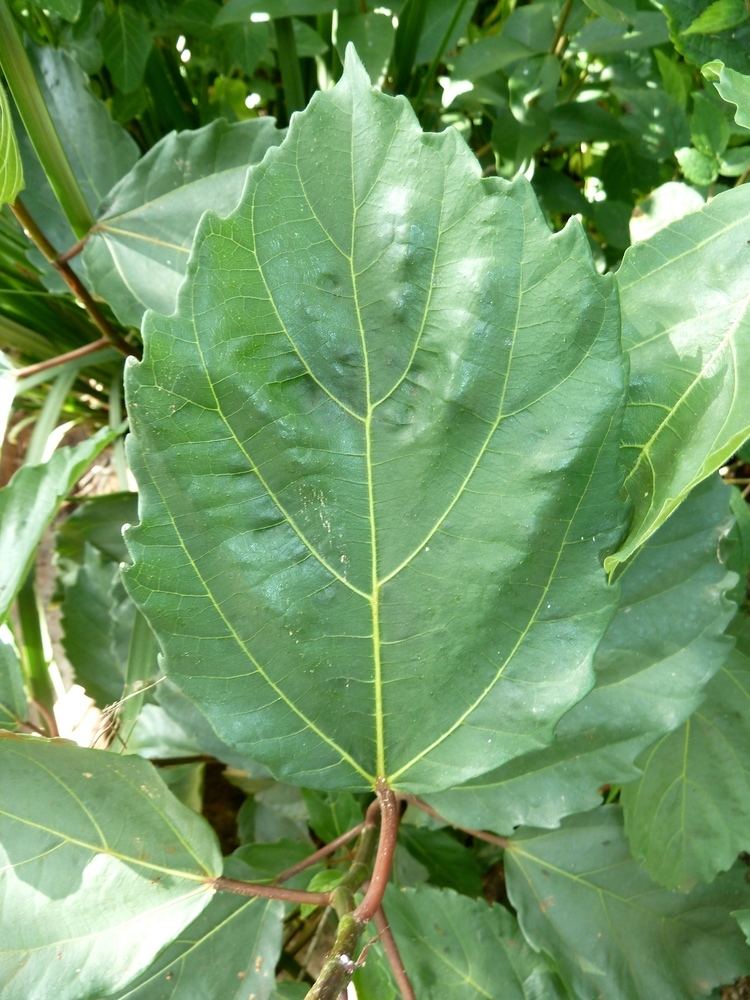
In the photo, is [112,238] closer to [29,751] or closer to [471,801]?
[29,751]

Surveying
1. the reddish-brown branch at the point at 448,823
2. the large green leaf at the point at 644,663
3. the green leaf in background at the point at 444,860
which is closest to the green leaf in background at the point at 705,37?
the large green leaf at the point at 644,663

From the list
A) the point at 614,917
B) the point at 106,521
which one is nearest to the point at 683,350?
the point at 614,917

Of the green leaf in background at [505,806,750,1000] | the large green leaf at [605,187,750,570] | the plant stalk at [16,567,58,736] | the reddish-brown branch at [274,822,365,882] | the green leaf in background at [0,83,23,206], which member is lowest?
the green leaf in background at [505,806,750,1000]

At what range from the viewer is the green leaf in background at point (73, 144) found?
810mm

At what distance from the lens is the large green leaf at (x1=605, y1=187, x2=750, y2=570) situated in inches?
15.9

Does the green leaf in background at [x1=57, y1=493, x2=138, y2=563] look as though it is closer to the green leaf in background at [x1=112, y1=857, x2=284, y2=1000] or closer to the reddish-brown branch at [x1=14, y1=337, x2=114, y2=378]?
the reddish-brown branch at [x1=14, y1=337, x2=114, y2=378]

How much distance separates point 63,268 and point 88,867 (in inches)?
19.4

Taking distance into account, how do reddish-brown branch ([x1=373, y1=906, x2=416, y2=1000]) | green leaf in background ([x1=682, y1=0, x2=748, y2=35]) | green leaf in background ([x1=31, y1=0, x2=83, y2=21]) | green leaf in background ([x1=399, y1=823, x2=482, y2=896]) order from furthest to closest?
1. green leaf in background ([x1=399, y1=823, x2=482, y2=896])
2. green leaf in background ([x1=31, y1=0, x2=83, y2=21])
3. green leaf in background ([x1=682, y1=0, x2=748, y2=35])
4. reddish-brown branch ([x1=373, y1=906, x2=416, y2=1000])

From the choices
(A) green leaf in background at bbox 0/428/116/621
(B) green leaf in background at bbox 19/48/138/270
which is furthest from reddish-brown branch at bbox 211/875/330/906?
(B) green leaf in background at bbox 19/48/138/270

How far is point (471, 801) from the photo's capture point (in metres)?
0.64

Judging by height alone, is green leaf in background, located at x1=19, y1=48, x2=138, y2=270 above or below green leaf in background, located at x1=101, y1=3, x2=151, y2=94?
below

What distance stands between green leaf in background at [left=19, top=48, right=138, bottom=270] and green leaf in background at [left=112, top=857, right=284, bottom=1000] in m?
0.63

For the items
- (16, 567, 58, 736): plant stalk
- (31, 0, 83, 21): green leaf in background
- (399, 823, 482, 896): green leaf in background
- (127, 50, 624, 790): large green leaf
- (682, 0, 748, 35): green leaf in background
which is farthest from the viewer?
(16, 567, 58, 736): plant stalk

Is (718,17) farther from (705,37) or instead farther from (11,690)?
(11,690)
